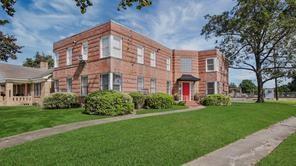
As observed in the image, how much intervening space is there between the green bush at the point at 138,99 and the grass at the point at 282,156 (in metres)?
10.2

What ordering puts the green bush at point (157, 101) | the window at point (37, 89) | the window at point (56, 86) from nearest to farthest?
the green bush at point (157, 101), the window at point (56, 86), the window at point (37, 89)

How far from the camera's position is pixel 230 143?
6.76 m

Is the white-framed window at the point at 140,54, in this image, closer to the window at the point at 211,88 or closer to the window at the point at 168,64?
the window at the point at 168,64

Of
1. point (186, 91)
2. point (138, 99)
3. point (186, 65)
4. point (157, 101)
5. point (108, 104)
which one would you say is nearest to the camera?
point (108, 104)

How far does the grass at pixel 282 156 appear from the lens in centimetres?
487

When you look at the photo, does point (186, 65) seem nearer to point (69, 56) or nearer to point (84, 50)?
point (84, 50)

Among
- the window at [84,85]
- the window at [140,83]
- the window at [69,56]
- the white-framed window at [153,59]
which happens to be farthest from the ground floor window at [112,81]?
the window at [69,56]

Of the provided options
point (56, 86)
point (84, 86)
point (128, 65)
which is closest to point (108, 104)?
point (128, 65)

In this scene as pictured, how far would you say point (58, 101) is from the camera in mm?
15852

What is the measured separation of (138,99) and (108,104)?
389cm

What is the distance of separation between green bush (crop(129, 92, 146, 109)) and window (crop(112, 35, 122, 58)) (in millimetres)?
3110

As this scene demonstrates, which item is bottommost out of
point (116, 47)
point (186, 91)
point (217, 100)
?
point (217, 100)

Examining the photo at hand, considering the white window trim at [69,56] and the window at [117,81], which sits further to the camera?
the white window trim at [69,56]

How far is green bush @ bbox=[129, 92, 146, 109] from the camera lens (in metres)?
15.5
